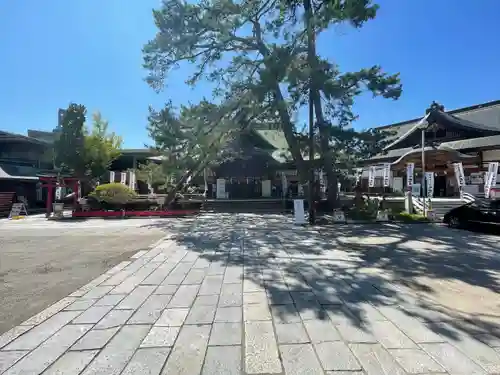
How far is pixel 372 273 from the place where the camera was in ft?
18.2

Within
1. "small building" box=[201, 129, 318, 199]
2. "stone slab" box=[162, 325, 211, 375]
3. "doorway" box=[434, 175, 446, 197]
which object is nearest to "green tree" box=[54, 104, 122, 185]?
"small building" box=[201, 129, 318, 199]

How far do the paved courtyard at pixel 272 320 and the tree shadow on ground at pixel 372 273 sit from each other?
0.03 metres

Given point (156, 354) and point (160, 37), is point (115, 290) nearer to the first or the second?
point (156, 354)

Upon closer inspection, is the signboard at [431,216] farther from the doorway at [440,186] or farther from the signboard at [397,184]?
the signboard at [397,184]

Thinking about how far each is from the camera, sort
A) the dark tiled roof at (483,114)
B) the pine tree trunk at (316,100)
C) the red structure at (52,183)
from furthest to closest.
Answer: the dark tiled roof at (483,114)
the red structure at (52,183)
the pine tree trunk at (316,100)

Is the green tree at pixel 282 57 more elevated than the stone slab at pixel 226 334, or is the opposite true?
the green tree at pixel 282 57

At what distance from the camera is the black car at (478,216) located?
10.6 metres

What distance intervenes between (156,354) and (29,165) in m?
29.7

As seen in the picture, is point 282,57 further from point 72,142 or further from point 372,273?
point 72,142

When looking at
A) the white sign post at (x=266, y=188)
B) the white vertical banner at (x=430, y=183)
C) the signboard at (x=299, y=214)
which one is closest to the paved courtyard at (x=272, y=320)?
the signboard at (x=299, y=214)

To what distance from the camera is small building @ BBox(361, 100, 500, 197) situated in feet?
60.9

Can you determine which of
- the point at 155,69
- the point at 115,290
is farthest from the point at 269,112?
the point at 115,290

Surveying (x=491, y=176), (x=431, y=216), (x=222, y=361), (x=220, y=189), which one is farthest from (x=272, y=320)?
(x=220, y=189)

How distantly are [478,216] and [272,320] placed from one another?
439 inches
